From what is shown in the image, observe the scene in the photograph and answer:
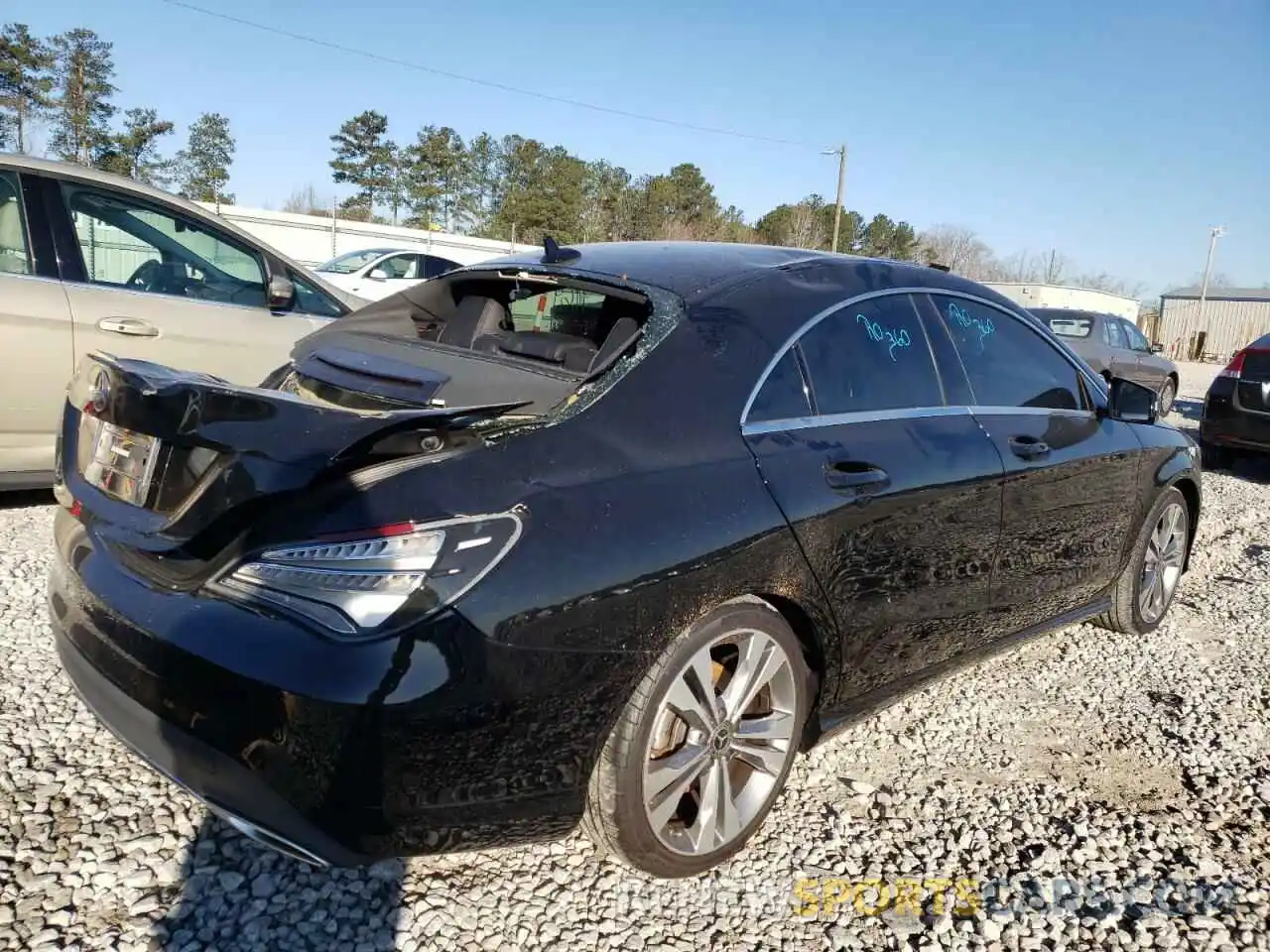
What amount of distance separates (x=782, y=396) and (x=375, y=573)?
1207 mm

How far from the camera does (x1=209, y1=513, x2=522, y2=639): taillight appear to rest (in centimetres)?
169

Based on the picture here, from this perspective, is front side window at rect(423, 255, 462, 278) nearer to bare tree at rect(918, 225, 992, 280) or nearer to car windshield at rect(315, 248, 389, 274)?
car windshield at rect(315, 248, 389, 274)

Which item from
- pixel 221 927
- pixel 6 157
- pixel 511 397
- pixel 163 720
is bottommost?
pixel 221 927

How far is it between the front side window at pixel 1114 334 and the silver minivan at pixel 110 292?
12084 mm

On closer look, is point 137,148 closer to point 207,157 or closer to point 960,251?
point 207,157

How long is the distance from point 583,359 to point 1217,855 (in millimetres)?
2242

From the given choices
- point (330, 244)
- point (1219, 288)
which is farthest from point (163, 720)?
point (1219, 288)

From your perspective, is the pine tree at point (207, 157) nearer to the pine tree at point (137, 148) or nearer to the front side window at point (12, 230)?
the pine tree at point (137, 148)

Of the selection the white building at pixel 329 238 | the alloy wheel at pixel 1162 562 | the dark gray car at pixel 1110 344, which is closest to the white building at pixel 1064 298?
the white building at pixel 329 238

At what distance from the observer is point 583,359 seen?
9.02ft

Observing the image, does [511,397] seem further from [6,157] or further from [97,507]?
[6,157]

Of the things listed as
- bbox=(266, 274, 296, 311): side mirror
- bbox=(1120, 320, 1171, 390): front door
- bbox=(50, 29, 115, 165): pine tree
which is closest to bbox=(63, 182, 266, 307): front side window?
bbox=(266, 274, 296, 311): side mirror

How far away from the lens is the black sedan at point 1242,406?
8227mm

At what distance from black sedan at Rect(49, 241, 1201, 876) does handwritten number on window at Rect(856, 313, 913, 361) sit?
12 mm
